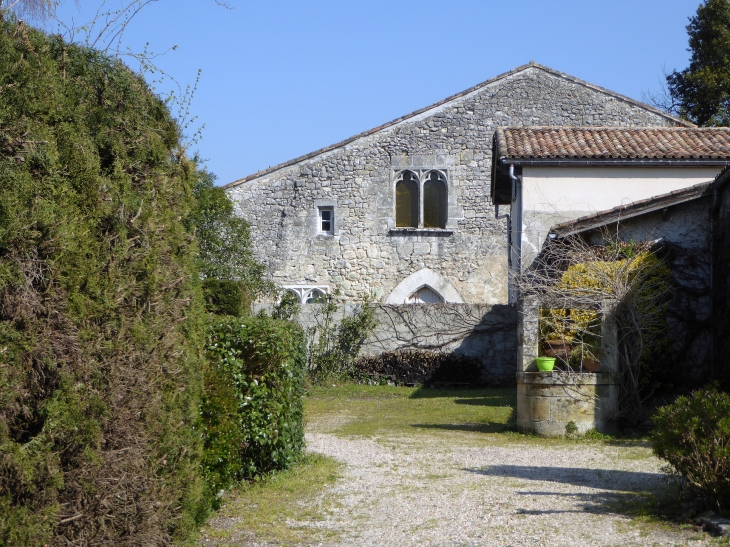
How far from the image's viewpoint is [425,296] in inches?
944

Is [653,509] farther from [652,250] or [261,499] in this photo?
[652,250]

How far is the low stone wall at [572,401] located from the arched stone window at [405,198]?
46.5ft

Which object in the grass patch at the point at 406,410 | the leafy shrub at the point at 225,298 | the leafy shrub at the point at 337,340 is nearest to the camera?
the grass patch at the point at 406,410

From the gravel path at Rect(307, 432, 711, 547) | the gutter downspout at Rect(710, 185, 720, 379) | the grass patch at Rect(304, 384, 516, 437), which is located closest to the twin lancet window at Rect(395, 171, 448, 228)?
the grass patch at Rect(304, 384, 516, 437)

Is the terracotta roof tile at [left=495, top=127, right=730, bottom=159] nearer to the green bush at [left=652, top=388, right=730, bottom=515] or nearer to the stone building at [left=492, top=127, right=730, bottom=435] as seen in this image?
the stone building at [left=492, top=127, right=730, bottom=435]

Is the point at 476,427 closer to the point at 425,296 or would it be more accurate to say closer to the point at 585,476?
the point at 585,476

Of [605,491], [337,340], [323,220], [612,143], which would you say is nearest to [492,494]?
[605,491]

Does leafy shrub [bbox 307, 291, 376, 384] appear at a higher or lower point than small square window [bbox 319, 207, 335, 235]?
lower

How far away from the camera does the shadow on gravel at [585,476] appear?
7.27 metres

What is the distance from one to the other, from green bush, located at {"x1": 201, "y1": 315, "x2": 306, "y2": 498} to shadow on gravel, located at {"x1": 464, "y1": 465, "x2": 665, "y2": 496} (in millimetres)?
2045

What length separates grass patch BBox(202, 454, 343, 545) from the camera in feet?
18.4

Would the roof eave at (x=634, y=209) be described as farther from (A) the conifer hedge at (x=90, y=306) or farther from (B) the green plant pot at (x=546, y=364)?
(A) the conifer hedge at (x=90, y=306)

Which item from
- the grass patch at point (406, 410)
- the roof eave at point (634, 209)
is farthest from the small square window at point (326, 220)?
the roof eave at point (634, 209)

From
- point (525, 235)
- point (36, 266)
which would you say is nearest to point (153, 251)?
point (36, 266)
